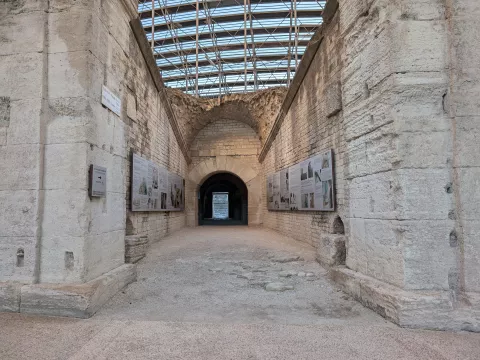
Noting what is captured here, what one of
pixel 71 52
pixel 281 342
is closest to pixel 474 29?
pixel 281 342

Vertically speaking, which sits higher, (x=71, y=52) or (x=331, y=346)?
(x=71, y=52)

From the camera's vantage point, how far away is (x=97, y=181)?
3.53m

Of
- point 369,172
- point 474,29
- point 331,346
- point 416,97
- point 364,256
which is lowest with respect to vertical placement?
point 331,346

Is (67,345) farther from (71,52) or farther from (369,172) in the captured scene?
(369,172)

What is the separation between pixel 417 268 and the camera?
2.97m

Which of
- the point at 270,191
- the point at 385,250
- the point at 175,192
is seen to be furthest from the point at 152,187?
the point at 385,250

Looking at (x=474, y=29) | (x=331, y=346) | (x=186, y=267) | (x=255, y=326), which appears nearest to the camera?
(x=331, y=346)

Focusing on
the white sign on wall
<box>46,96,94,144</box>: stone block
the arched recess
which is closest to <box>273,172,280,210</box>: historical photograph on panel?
the arched recess

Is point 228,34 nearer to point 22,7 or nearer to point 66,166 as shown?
point 22,7

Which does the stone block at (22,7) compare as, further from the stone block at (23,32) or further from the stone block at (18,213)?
the stone block at (18,213)

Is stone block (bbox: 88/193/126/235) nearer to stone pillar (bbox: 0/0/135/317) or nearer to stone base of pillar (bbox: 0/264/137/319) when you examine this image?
stone pillar (bbox: 0/0/135/317)

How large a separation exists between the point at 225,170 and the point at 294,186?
5.98 m

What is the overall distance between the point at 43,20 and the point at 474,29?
4721 millimetres

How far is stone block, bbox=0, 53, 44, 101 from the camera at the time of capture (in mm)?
3453
